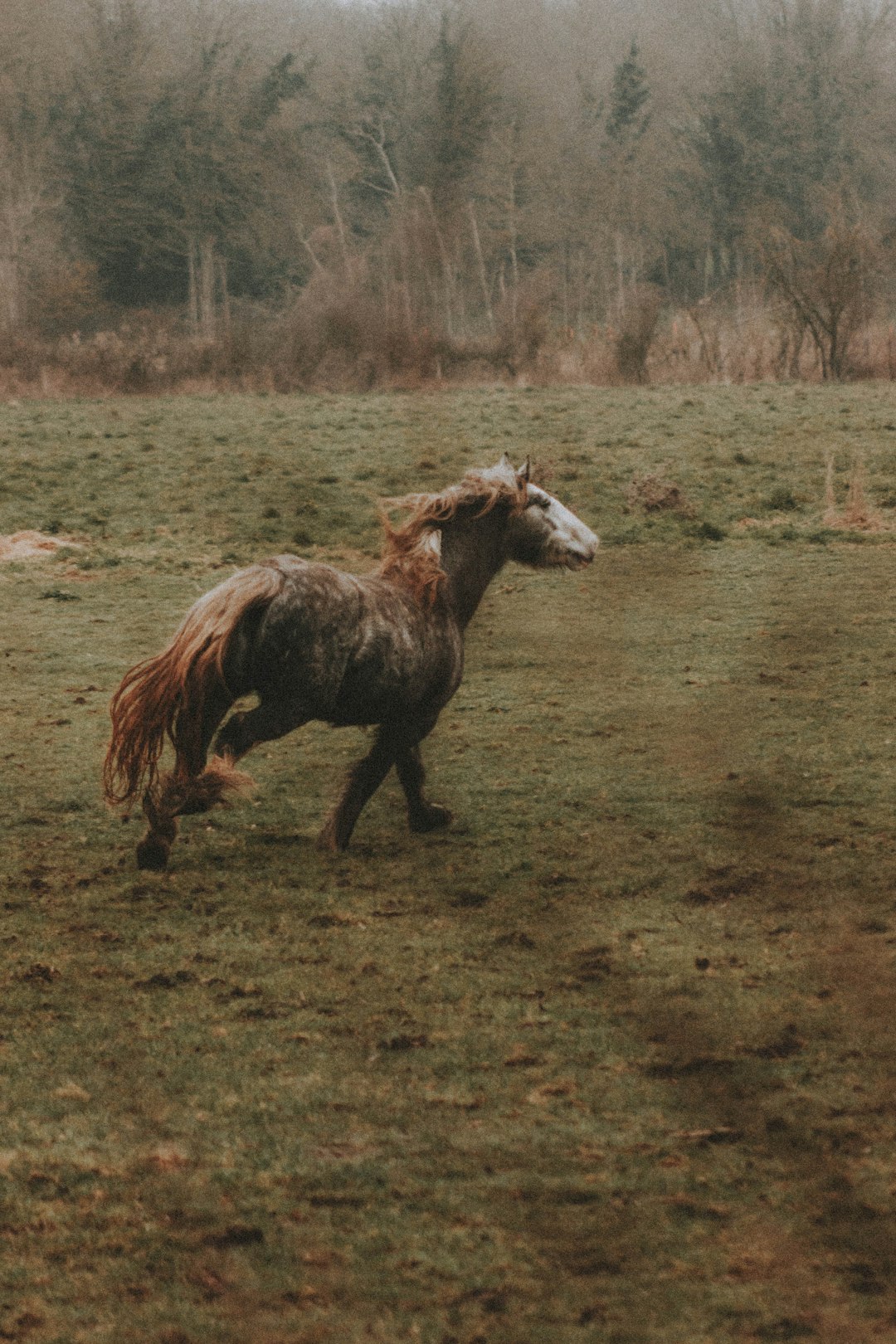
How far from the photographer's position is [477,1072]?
4105 mm

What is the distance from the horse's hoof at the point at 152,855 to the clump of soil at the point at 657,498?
11401mm

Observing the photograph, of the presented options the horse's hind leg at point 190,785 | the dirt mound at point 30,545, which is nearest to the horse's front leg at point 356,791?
the horse's hind leg at point 190,785

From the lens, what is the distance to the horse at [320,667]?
5.76 m

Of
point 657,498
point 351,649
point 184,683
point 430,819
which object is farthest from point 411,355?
point 184,683

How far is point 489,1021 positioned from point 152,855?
2263mm

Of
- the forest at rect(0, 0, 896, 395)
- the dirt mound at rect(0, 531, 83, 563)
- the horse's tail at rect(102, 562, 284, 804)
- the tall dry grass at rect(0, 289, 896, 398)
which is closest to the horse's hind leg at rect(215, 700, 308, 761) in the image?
the horse's tail at rect(102, 562, 284, 804)

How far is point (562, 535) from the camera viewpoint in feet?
23.6

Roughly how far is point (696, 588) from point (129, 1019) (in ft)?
32.0

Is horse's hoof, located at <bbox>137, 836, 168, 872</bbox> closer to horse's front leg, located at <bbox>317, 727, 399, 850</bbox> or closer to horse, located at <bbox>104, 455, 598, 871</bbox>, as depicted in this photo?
horse, located at <bbox>104, 455, 598, 871</bbox>

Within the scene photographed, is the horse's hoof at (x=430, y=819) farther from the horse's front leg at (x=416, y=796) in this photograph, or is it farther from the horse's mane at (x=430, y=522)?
the horse's mane at (x=430, y=522)

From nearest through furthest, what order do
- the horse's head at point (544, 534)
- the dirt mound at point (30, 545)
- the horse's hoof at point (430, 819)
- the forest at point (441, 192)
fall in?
the horse's hoof at point (430, 819)
the horse's head at point (544, 534)
the dirt mound at point (30, 545)
the forest at point (441, 192)

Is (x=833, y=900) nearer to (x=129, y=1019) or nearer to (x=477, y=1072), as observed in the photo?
(x=477, y=1072)

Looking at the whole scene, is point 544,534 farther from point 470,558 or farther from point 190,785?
point 190,785

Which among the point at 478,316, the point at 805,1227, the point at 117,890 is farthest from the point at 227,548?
the point at 478,316
